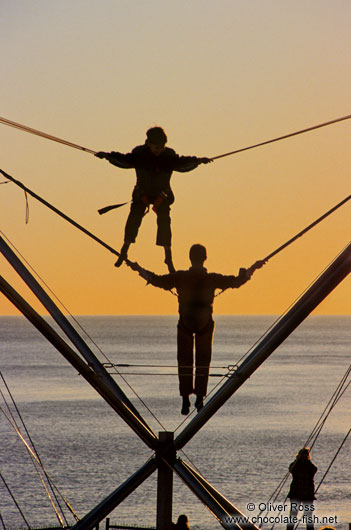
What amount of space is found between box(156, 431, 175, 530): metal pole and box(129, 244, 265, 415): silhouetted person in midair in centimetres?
83

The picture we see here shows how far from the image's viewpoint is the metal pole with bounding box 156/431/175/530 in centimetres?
2016

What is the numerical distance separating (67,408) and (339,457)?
50.8 meters

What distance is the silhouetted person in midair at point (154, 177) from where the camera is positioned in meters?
18.8

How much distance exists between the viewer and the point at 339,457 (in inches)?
4139

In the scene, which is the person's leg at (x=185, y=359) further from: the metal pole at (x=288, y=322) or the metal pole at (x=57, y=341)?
the metal pole at (x=57, y=341)

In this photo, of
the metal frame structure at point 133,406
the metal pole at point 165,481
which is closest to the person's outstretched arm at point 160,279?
the metal frame structure at point 133,406

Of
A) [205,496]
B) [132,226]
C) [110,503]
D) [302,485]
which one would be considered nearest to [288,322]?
[205,496]

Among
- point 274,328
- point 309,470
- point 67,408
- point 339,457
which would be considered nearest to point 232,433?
point 339,457

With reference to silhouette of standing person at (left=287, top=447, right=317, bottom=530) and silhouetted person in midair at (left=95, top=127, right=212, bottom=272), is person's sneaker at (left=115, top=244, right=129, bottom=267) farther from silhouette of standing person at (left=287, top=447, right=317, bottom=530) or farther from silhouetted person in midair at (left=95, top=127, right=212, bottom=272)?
silhouette of standing person at (left=287, top=447, right=317, bottom=530)

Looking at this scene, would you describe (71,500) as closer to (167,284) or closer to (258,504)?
(258,504)

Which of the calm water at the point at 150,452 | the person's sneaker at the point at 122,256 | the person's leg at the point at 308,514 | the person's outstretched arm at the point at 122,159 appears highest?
the calm water at the point at 150,452

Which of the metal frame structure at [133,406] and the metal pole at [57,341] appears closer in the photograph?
the metal frame structure at [133,406]

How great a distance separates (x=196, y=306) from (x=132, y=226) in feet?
6.40

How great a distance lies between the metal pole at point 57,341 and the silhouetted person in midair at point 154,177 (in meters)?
2.14
